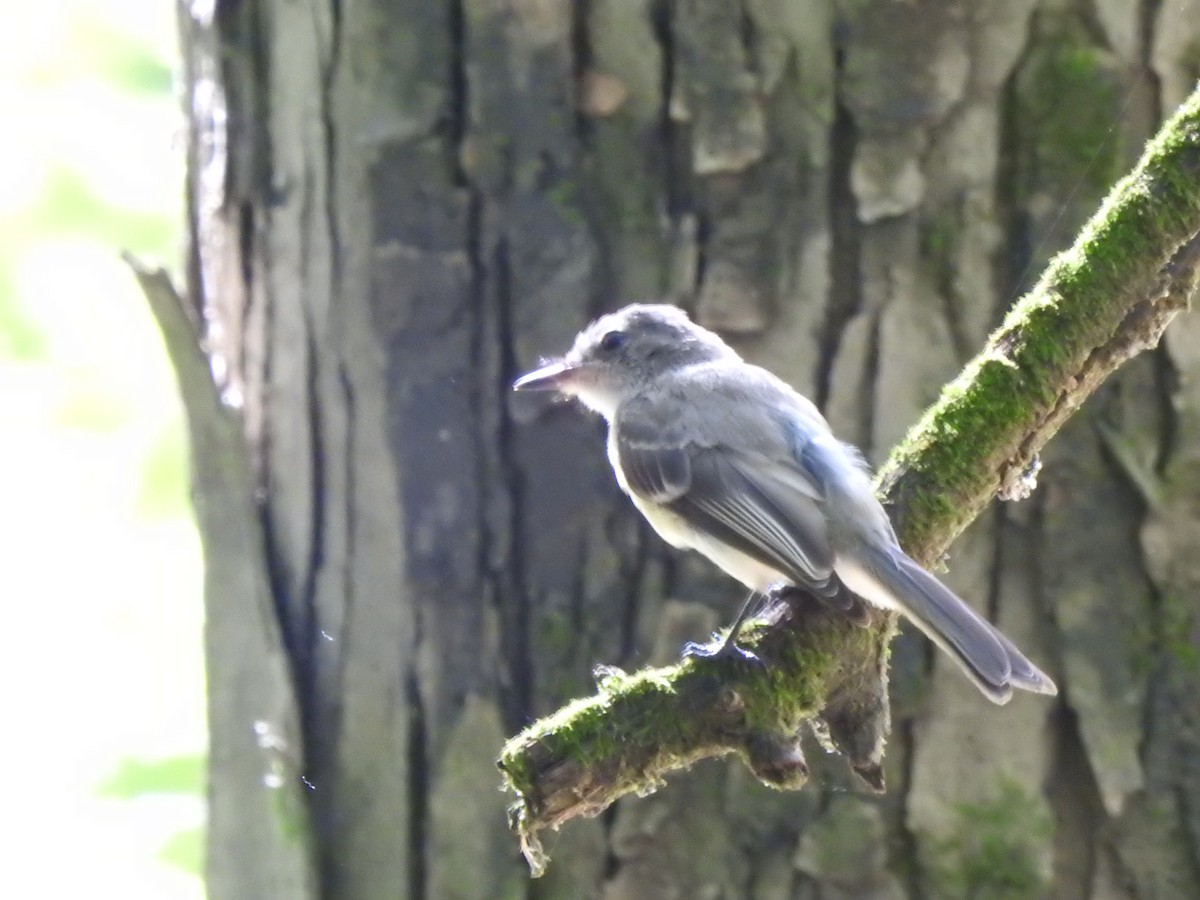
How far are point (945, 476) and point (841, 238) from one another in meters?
0.73

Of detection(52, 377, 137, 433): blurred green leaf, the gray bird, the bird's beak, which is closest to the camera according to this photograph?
the gray bird

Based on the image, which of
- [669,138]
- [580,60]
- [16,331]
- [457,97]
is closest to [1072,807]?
[669,138]

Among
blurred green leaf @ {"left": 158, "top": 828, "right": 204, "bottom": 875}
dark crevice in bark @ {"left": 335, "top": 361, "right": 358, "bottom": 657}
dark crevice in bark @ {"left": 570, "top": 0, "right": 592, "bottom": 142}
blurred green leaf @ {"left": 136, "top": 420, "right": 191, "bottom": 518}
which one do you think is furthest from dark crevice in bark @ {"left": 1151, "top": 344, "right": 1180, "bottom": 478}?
blurred green leaf @ {"left": 136, "top": 420, "right": 191, "bottom": 518}

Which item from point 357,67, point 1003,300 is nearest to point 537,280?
point 357,67

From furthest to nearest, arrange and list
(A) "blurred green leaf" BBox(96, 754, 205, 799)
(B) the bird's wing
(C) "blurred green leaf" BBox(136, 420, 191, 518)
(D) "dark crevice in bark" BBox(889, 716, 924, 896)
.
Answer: (C) "blurred green leaf" BBox(136, 420, 191, 518) < (A) "blurred green leaf" BBox(96, 754, 205, 799) < (D) "dark crevice in bark" BBox(889, 716, 924, 896) < (B) the bird's wing

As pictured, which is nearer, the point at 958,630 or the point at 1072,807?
the point at 958,630

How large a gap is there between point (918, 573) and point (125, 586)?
3.26 m

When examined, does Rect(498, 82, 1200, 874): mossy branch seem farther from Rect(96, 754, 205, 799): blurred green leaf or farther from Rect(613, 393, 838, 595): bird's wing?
Rect(96, 754, 205, 799): blurred green leaf

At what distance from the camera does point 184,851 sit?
4.27 m

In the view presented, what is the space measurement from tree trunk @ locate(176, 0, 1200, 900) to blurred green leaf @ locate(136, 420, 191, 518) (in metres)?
1.79

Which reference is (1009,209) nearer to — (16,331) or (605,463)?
(605,463)

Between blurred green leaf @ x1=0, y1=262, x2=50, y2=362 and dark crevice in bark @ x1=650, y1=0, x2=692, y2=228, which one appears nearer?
dark crevice in bark @ x1=650, y1=0, x2=692, y2=228

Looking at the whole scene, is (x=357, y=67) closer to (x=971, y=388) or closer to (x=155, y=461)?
(x=971, y=388)

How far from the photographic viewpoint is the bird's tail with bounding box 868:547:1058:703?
2422 mm
